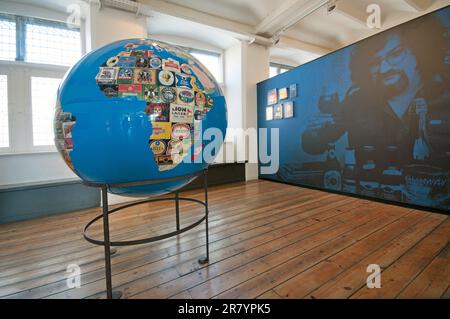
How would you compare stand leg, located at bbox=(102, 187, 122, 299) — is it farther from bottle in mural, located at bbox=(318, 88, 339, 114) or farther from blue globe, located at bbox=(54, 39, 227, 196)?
bottle in mural, located at bbox=(318, 88, 339, 114)

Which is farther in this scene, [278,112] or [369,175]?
[278,112]

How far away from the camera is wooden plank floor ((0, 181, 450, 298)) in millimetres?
1173

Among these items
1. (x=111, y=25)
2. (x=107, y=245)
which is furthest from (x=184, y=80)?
(x=111, y=25)

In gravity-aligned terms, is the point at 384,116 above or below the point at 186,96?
above

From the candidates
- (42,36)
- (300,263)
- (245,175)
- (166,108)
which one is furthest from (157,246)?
(42,36)

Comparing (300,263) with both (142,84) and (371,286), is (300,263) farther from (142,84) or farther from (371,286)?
(142,84)

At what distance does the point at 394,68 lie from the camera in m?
2.48

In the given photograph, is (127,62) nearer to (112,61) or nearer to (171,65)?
(112,61)

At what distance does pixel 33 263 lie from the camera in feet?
4.94

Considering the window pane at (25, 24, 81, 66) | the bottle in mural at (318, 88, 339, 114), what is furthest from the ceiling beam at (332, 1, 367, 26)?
the window pane at (25, 24, 81, 66)

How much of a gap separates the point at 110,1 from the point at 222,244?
11.9 feet

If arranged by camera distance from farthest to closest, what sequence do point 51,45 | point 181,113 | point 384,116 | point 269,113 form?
point 269,113, point 51,45, point 384,116, point 181,113

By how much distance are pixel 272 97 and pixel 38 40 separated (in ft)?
13.3

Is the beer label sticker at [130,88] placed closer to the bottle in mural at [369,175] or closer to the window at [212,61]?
the bottle in mural at [369,175]
